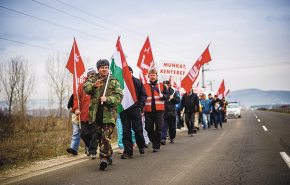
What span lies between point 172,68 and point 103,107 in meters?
8.74

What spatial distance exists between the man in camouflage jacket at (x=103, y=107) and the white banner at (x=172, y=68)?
316 inches

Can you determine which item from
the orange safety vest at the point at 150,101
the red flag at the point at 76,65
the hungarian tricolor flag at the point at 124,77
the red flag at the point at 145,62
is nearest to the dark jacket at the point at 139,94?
the hungarian tricolor flag at the point at 124,77

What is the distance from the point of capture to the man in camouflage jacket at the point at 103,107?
219 inches

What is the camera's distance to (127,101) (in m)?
6.71

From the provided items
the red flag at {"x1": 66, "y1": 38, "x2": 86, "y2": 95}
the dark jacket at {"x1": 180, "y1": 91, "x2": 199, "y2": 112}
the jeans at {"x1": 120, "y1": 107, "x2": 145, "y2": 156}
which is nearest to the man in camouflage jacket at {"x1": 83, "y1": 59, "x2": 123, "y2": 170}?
→ the jeans at {"x1": 120, "y1": 107, "x2": 145, "y2": 156}

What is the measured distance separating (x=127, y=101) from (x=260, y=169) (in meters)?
3.07

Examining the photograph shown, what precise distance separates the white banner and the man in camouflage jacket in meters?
8.01

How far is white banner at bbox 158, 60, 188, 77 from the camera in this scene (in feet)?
45.2

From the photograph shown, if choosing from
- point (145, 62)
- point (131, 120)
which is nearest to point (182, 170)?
point (131, 120)

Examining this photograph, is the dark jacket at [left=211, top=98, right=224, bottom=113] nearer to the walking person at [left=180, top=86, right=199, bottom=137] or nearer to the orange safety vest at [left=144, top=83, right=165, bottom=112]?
Answer: the walking person at [left=180, top=86, right=199, bottom=137]

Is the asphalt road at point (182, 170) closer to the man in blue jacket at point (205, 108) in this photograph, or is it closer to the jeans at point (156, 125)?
the jeans at point (156, 125)

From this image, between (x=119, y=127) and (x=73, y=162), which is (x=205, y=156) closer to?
(x=119, y=127)

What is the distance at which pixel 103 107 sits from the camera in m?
5.66

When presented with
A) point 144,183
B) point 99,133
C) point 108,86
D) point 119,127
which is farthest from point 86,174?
point 119,127
